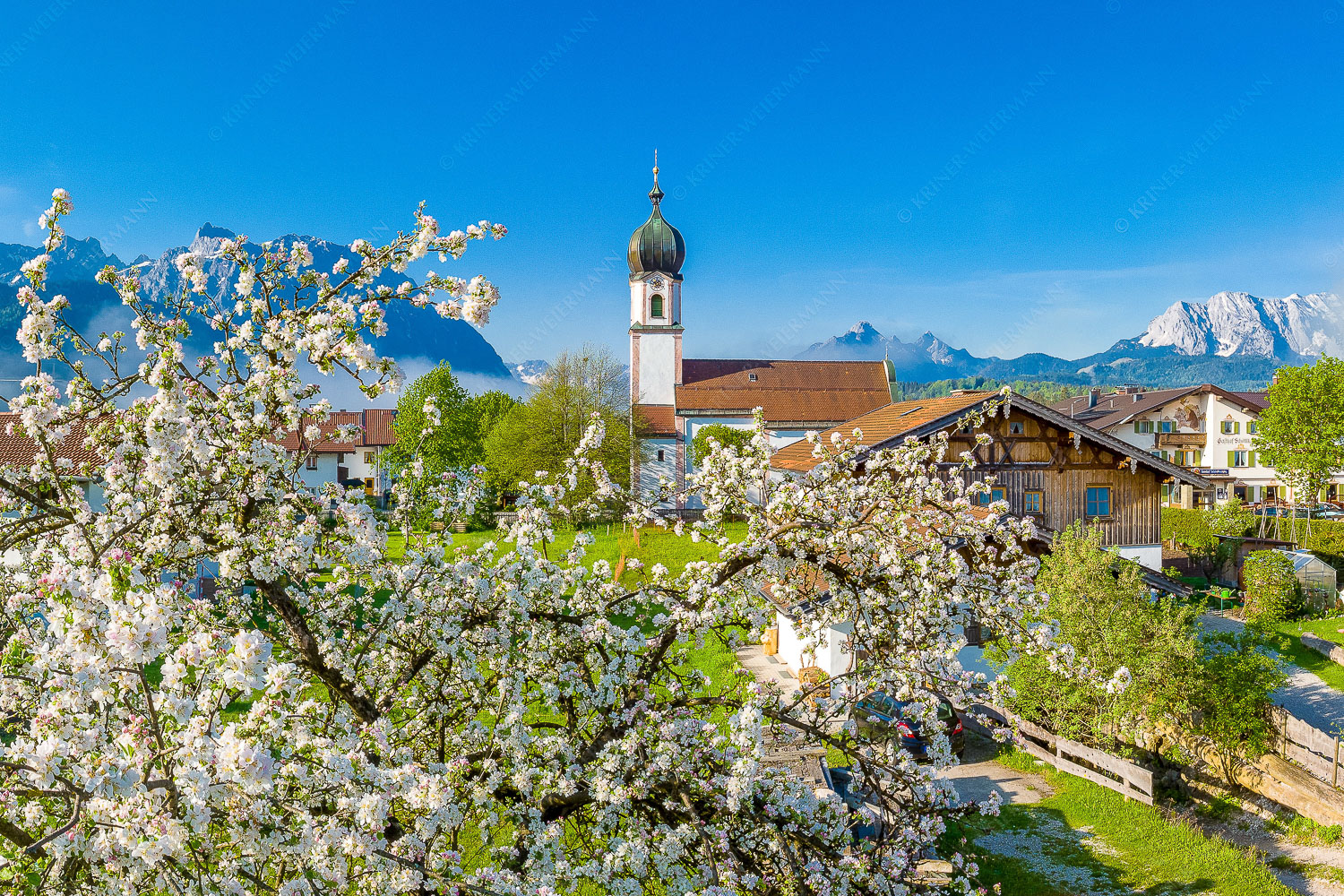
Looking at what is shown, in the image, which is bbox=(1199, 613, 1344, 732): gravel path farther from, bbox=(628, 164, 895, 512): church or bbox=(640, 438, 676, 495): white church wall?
bbox=(640, 438, 676, 495): white church wall

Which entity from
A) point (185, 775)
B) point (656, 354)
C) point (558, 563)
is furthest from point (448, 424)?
point (185, 775)

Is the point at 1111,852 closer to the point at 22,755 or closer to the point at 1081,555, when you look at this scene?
the point at 1081,555

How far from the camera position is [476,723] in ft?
19.4

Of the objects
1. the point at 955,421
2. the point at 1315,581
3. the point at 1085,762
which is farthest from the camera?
the point at 1315,581

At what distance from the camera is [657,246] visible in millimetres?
59781

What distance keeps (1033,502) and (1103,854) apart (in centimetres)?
1276

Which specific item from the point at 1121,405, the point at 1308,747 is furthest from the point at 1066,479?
the point at 1121,405

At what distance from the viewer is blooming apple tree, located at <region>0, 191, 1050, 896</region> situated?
374 cm

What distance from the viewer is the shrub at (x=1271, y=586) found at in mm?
24922

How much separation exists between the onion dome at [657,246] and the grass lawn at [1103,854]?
167 feet

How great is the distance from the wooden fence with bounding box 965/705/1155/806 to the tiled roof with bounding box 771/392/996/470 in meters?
7.37

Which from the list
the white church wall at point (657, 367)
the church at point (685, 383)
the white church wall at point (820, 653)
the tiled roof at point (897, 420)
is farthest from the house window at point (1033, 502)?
the white church wall at point (657, 367)

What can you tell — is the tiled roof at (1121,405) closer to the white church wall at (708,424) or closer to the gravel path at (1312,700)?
the white church wall at (708,424)

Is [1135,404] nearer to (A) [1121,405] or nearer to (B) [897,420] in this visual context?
(A) [1121,405]
